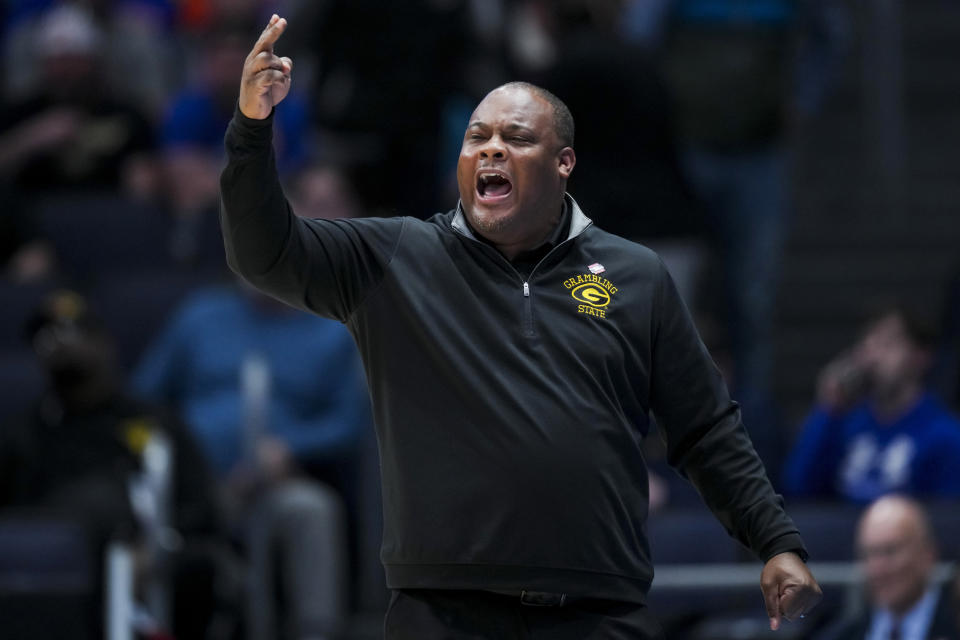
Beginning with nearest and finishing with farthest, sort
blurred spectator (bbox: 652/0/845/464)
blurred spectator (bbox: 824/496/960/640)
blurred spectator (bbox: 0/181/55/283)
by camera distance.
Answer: blurred spectator (bbox: 824/496/960/640)
blurred spectator (bbox: 652/0/845/464)
blurred spectator (bbox: 0/181/55/283)

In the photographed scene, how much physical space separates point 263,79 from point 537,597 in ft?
3.80

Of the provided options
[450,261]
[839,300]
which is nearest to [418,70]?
[839,300]

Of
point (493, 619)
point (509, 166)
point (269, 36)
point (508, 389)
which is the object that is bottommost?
point (493, 619)

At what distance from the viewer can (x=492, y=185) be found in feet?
12.6

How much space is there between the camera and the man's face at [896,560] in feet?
21.1

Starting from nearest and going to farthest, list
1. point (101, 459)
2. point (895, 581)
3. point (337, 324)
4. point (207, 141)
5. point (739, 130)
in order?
point (895, 581) → point (101, 459) → point (337, 324) → point (739, 130) → point (207, 141)

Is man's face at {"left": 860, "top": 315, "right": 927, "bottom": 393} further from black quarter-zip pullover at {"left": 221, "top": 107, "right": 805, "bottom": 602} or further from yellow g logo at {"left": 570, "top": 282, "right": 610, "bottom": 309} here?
yellow g logo at {"left": 570, "top": 282, "right": 610, "bottom": 309}

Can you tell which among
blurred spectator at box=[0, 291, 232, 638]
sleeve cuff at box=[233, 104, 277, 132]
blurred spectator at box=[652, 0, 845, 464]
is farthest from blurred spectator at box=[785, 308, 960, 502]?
sleeve cuff at box=[233, 104, 277, 132]

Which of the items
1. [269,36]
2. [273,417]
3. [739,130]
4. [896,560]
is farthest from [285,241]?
[739,130]

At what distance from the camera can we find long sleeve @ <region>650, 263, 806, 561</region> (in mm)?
3875

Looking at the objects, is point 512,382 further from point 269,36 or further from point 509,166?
point 269,36

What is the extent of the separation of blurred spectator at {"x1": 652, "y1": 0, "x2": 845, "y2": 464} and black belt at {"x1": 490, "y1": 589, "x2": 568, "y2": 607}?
16.6 feet

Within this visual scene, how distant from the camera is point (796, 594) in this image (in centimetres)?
365

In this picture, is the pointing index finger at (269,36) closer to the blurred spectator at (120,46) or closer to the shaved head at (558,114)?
the shaved head at (558,114)
